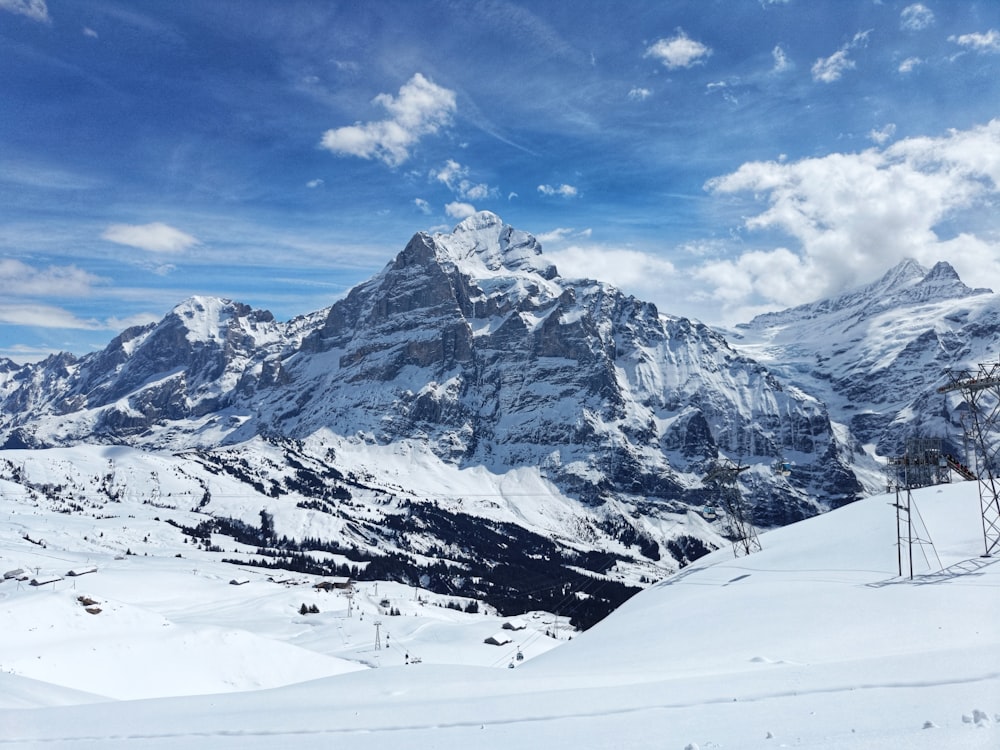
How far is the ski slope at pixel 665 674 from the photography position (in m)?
11.4

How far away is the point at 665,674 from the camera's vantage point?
722 inches

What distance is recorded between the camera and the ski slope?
37.3ft

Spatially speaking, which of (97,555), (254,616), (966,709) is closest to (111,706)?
(966,709)

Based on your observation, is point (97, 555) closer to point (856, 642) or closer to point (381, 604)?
point (381, 604)

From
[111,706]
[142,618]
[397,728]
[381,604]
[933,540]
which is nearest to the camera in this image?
[397,728]

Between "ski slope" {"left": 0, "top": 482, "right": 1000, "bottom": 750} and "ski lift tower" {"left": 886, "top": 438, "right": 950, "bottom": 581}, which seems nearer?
"ski slope" {"left": 0, "top": 482, "right": 1000, "bottom": 750}

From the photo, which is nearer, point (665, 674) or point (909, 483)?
point (665, 674)

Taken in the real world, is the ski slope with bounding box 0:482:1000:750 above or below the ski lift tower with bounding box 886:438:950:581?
below

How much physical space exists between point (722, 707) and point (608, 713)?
84.6 inches

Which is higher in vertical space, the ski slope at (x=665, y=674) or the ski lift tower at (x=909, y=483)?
the ski lift tower at (x=909, y=483)

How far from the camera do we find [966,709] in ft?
33.8

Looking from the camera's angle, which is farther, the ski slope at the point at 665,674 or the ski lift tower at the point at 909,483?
the ski lift tower at the point at 909,483

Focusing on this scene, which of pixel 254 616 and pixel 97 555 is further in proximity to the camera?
pixel 97 555

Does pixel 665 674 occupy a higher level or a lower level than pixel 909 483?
lower
